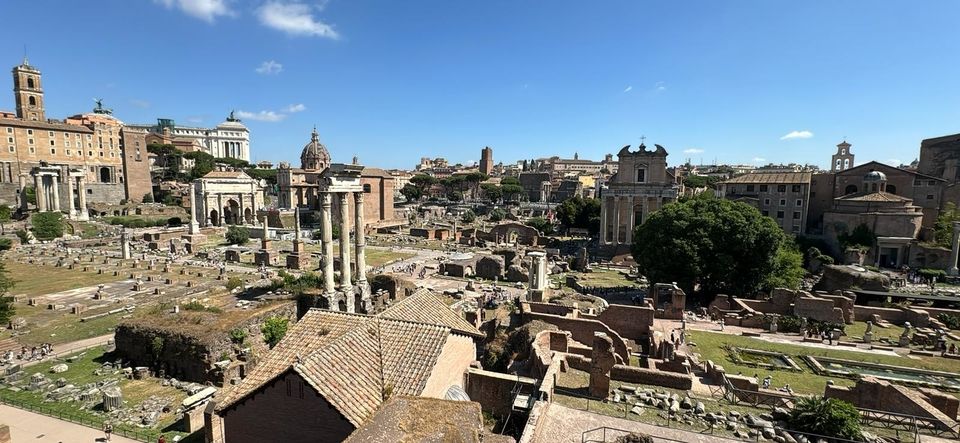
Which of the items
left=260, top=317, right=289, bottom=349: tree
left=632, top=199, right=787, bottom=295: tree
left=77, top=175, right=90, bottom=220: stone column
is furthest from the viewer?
left=77, top=175, right=90, bottom=220: stone column

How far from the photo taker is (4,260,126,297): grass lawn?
96.9 feet

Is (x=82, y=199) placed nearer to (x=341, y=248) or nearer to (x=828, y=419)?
(x=341, y=248)

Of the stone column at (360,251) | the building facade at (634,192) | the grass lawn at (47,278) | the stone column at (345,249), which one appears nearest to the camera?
the stone column at (345,249)

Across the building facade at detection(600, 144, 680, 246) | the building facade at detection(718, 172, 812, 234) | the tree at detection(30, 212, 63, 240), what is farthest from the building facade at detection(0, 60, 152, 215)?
the building facade at detection(718, 172, 812, 234)

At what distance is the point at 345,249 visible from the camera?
775 inches

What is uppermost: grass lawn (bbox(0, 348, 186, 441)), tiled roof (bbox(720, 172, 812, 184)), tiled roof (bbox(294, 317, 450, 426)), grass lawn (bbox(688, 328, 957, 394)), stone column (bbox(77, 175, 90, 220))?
tiled roof (bbox(720, 172, 812, 184))

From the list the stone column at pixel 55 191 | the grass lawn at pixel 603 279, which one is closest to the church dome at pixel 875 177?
the grass lawn at pixel 603 279

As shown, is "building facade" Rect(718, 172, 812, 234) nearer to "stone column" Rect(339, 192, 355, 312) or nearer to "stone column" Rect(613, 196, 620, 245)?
"stone column" Rect(613, 196, 620, 245)

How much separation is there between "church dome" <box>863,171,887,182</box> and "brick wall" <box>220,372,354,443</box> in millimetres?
58856

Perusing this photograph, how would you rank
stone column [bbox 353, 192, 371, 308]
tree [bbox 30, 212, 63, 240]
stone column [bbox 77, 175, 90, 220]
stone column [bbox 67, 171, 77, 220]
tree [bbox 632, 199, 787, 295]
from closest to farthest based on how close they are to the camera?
1. stone column [bbox 353, 192, 371, 308]
2. tree [bbox 632, 199, 787, 295]
3. tree [bbox 30, 212, 63, 240]
4. stone column [bbox 67, 171, 77, 220]
5. stone column [bbox 77, 175, 90, 220]

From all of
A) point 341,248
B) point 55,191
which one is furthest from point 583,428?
point 55,191

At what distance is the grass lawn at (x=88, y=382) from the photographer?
13531mm

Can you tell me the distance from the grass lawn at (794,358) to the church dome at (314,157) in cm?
8154

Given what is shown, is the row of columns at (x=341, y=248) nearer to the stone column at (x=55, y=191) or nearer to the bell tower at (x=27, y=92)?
the stone column at (x=55, y=191)
